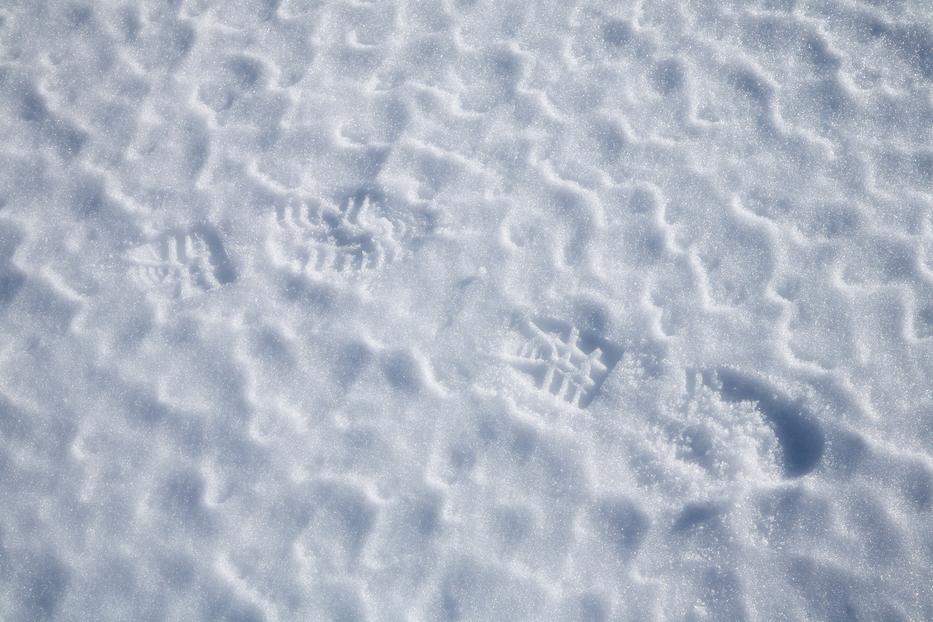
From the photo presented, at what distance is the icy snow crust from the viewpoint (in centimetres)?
79

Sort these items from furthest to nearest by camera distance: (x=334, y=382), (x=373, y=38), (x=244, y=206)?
(x=373, y=38), (x=244, y=206), (x=334, y=382)

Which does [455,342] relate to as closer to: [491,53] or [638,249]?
[638,249]

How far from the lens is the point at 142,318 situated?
3.06ft

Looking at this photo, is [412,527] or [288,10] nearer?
[412,527]

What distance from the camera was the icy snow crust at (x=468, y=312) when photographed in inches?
31.1

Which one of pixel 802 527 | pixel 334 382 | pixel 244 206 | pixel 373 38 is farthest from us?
pixel 373 38

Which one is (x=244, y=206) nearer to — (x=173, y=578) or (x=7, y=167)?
(x=7, y=167)

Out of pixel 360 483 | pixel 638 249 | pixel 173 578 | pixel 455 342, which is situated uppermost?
pixel 638 249

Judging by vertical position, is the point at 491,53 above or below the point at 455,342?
above

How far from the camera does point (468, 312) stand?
0.91 meters

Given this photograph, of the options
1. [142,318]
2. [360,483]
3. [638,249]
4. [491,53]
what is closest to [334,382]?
[360,483]

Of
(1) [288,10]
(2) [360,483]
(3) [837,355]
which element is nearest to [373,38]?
(1) [288,10]

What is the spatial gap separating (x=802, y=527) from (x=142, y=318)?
817mm

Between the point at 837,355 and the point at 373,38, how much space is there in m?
0.78
